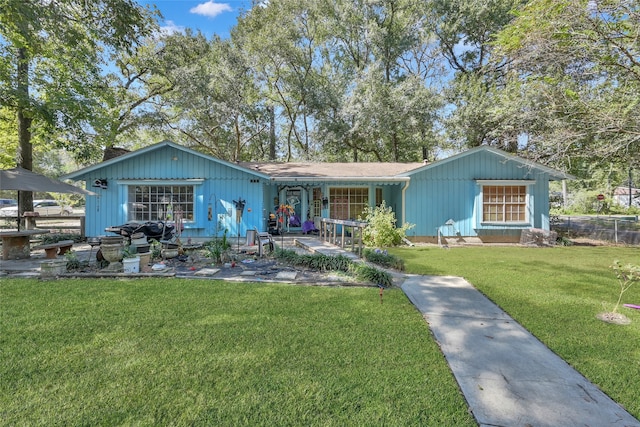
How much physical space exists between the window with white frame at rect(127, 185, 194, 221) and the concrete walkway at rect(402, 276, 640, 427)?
9570 mm

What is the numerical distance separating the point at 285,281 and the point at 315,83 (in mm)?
19664

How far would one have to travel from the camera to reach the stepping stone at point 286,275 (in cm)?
602

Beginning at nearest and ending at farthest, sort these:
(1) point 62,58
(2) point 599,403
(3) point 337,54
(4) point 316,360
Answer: (2) point 599,403 < (4) point 316,360 < (1) point 62,58 < (3) point 337,54

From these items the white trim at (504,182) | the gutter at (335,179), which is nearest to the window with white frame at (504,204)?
the white trim at (504,182)

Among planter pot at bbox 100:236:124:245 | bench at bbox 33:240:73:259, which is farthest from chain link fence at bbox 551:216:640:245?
bench at bbox 33:240:73:259

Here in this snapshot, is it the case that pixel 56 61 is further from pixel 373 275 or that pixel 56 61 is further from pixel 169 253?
pixel 373 275

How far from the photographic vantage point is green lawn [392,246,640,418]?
2.92 metres

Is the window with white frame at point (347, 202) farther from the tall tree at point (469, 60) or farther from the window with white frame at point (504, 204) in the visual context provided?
the tall tree at point (469, 60)

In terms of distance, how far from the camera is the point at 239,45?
22.5 meters

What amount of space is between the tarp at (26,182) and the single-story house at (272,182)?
2346 millimetres

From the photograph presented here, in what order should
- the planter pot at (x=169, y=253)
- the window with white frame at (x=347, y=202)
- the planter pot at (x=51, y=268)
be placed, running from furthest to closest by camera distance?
the window with white frame at (x=347, y=202) < the planter pot at (x=169, y=253) < the planter pot at (x=51, y=268)

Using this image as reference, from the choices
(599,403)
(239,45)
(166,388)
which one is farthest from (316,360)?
→ (239,45)

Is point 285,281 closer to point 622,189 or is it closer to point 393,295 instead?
point 393,295

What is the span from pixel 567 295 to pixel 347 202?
8.61 metres
